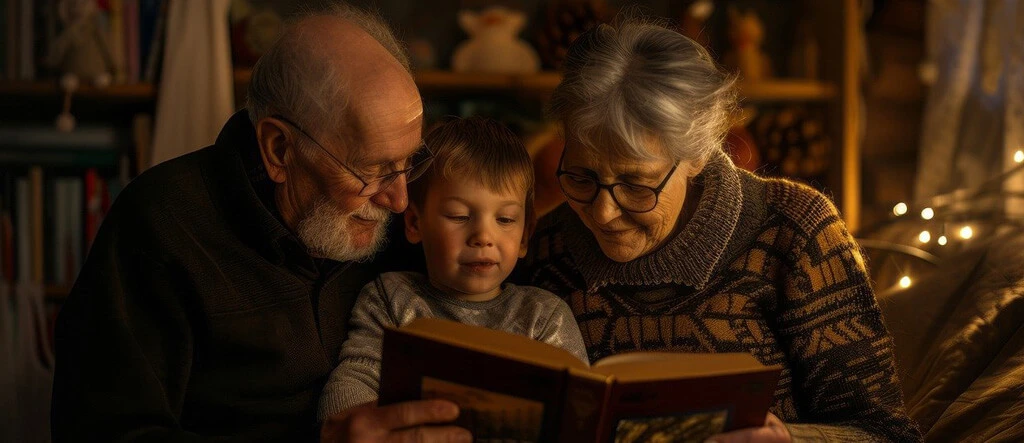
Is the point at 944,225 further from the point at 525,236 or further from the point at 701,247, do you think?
the point at 525,236

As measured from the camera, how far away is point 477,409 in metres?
1.24

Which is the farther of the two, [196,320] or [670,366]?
[196,320]

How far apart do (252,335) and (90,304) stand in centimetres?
25

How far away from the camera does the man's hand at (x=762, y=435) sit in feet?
4.18

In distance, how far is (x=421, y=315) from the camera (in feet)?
5.19

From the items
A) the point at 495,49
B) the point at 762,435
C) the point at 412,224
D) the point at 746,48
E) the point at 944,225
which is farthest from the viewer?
the point at 746,48

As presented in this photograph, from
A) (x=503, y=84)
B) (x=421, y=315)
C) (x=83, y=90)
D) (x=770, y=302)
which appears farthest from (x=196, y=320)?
(x=503, y=84)

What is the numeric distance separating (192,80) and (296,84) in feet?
4.43

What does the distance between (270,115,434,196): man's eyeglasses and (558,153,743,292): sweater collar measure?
359 mm

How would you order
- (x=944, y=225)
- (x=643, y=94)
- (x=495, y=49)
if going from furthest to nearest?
(x=495, y=49) → (x=944, y=225) → (x=643, y=94)

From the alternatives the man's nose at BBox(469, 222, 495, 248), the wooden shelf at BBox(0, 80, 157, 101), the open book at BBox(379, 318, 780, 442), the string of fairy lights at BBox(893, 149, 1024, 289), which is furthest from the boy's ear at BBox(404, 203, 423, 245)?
the wooden shelf at BBox(0, 80, 157, 101)

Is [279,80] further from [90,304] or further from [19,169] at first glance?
[19,169]

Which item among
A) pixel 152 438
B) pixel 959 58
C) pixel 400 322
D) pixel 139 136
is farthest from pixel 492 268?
pixel 959 58

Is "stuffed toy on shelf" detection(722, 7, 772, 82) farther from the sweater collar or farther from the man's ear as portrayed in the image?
the man's ear
